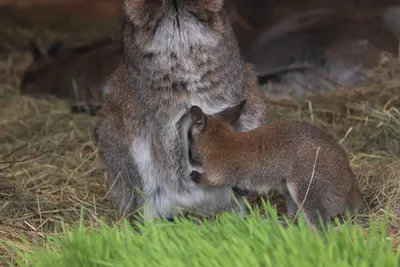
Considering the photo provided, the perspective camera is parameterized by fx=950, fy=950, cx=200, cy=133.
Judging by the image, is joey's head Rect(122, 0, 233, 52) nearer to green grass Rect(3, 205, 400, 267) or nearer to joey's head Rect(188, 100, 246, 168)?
joey's head Rect(188, 100, 246, 168)

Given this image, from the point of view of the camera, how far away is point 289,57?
9.16 meters

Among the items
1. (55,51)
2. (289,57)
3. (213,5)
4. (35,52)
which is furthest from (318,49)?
(213,5)

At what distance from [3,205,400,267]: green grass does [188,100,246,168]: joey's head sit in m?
0.62

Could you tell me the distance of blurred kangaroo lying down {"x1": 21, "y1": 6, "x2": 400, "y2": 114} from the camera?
29.0ft

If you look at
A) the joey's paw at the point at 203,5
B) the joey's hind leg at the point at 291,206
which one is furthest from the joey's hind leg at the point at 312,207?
the joey's paw at the point at 203,5

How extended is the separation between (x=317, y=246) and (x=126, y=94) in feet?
6.90

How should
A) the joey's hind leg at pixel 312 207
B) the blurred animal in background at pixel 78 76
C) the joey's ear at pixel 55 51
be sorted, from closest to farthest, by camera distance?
the joey's hind leg at pixel 312 207
the blurred animal in background at pixel 78 76
the joey's ear at pixel 55 51

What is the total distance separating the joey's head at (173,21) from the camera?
18.0 ft

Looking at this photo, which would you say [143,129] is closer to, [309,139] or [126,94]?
[126,94]

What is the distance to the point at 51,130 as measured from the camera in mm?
8117

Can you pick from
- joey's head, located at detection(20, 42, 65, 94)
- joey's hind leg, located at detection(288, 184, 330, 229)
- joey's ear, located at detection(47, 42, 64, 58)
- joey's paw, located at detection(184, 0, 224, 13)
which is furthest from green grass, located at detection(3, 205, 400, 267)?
joey's ear, located at detection(47, 42, 64, 58)

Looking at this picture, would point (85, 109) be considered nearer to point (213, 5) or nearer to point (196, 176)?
point (213, 5)

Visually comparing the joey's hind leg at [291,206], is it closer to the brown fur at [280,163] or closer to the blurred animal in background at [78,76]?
the brown fur at [280,163]

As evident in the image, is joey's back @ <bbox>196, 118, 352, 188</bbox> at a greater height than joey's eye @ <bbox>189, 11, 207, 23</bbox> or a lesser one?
lesser
